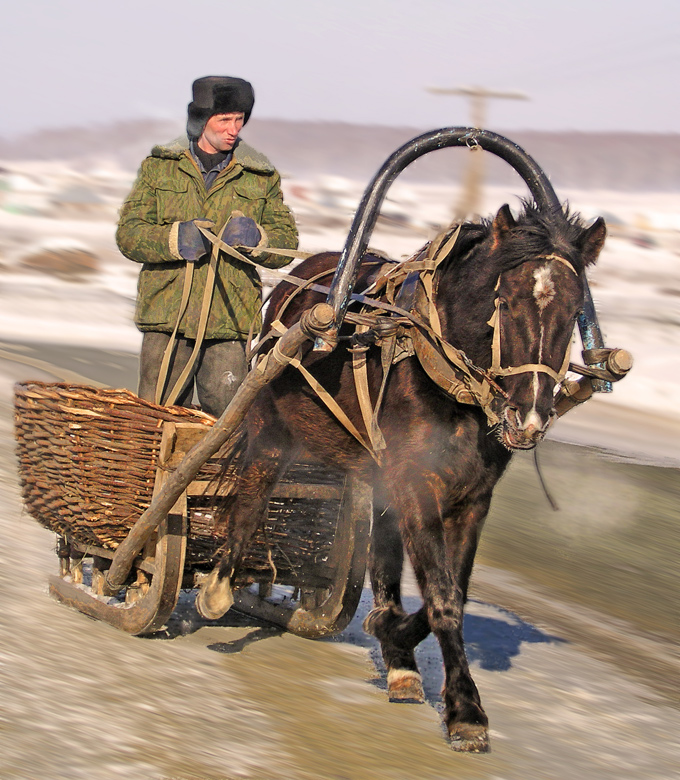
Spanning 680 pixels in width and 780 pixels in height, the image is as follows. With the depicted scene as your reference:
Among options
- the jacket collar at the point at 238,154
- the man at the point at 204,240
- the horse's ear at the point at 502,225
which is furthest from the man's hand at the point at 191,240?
the horse's ear at the point at 502,225

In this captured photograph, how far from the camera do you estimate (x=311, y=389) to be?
18.6ft

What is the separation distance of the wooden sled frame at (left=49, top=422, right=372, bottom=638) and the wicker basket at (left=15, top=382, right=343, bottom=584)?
9 centimetres

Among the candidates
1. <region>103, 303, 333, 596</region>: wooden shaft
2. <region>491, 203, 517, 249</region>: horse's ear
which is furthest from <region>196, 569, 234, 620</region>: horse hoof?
<region>491, 203, 517, 249</region>: horse's ear

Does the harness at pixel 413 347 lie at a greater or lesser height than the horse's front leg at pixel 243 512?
greater

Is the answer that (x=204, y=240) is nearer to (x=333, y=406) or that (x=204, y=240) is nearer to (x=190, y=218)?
(x=190, y=218)

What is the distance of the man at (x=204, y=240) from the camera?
5910 millimetres

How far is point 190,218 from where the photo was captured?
603 cm

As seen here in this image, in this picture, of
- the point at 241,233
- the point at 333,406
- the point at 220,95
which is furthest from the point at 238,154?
the point at 333,406

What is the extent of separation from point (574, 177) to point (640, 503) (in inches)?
2787

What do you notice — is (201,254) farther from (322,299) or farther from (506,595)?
(506,595)

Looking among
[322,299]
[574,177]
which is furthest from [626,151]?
[322,299]

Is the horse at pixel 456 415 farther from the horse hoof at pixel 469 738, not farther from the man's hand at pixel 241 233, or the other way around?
the man's hand at pixel 241 233

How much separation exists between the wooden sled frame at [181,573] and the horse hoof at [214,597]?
133 millimetres

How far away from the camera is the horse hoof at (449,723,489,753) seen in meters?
4.70
